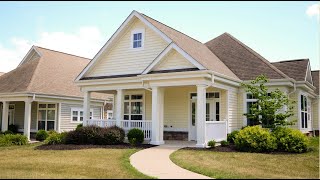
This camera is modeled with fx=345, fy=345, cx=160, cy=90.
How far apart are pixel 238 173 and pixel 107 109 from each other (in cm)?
2389

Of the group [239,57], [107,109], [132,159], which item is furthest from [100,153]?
[107,109]

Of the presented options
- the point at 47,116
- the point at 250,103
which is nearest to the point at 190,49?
the point at 250,103

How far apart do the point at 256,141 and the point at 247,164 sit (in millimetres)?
Answer: 3715

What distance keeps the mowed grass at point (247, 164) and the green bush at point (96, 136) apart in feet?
15.6

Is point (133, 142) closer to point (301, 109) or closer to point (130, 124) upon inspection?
point (130, 124)

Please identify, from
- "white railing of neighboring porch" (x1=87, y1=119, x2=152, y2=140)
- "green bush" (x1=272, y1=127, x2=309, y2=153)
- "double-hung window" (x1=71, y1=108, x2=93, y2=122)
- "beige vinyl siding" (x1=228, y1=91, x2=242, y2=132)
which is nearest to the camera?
"green bush" (x1=272, y1=127, x2=309, y2=153)

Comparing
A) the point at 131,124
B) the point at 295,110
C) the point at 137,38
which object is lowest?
the point at 131,124

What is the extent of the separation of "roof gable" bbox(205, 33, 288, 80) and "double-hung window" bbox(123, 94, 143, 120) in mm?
6212

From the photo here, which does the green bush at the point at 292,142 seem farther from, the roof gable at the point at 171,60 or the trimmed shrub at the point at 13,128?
the trimmed shrub at the point at 13,128

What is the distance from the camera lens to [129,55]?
69.2ft

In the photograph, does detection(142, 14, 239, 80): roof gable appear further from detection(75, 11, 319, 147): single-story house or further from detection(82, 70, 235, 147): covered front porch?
detection(82, 70, 235, 147): covered front porch

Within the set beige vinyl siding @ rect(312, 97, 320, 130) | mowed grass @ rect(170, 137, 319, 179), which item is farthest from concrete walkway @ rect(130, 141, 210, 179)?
beige vinyl siding @ rect(312, 97, 320, 130)

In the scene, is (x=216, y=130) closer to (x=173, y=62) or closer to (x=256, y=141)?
(x=256, y=141)

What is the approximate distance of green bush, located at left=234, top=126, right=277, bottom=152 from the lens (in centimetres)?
1505
